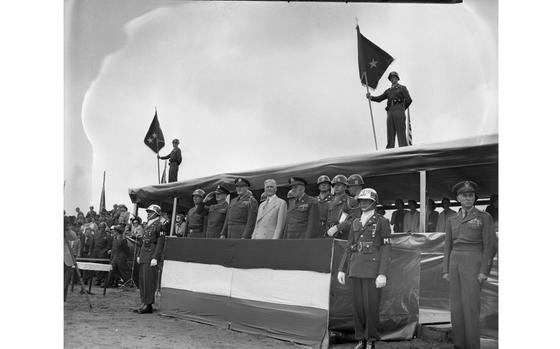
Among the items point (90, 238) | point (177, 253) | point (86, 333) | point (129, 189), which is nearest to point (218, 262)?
point (177, 253)

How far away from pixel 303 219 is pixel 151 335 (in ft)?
6.63

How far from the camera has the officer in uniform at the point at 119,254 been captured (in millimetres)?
11773

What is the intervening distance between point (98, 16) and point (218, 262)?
2974 mm

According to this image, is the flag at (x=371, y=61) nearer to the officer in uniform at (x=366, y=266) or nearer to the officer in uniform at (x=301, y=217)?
the officer in uniform at (x=301, y=217)

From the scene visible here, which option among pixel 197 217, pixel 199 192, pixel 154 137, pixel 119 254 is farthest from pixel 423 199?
pixel 119 254

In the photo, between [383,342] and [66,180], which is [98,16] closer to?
[66,180]

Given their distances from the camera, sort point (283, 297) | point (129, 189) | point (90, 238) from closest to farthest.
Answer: point (283, 297)
point (129, 189)
point (90, 238)

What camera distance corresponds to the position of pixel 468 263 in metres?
4.77

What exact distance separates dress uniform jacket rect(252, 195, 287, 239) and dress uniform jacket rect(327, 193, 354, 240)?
595 mm

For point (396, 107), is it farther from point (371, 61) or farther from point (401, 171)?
point (401, 171)

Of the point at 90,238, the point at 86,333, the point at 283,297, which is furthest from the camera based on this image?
the point at 90,238

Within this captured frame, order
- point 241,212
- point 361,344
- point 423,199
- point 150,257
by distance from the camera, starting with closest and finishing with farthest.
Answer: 1. point 361,344
2. point 423,199
3. point 241,212
4. point 150,257

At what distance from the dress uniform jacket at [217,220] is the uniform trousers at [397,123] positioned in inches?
A: 98.1

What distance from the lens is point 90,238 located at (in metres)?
12.5
